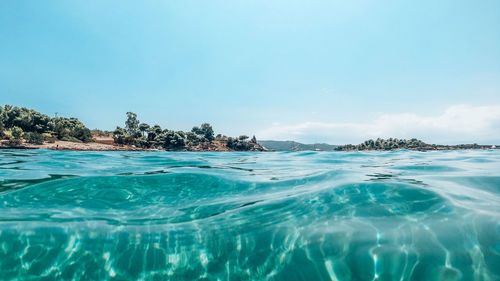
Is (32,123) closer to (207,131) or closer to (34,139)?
(34,139)

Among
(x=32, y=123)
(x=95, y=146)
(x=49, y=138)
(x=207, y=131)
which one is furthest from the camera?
(x=207, y=131)

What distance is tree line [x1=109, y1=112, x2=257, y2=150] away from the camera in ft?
121

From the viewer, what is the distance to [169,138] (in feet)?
128

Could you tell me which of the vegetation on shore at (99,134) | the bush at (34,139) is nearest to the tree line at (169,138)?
the vegetation on shore at (99,134)

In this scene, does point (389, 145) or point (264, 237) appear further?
point (389, 145)

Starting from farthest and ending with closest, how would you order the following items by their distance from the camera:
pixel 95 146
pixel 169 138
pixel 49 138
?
pixel 169 138
pixel 95 146
pixel 49 138

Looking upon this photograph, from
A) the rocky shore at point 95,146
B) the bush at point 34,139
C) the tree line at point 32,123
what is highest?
the tree line at point 32,123

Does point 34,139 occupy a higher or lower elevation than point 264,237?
higher

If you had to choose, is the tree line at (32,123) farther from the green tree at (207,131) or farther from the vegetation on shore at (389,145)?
the vegetation on shore at (389,145)

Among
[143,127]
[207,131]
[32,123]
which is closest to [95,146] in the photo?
[32,123]

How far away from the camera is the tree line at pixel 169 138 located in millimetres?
36812

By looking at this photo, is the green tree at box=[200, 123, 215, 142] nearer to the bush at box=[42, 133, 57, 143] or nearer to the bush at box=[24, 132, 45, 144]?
the bush at box=[42, 133, 57, 143]

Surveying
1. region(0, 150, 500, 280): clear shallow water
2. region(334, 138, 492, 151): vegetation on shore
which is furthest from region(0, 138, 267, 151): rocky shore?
region(334, 138, 492, 151): vegetation on shore

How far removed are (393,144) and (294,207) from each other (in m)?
60.9
